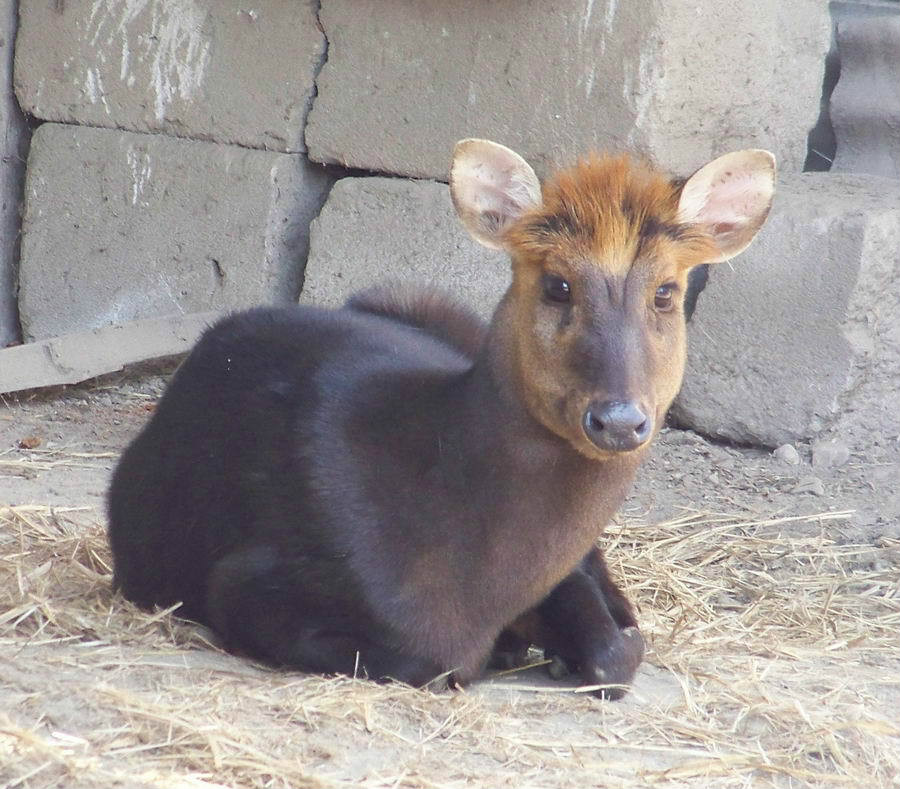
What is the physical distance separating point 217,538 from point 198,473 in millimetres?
226

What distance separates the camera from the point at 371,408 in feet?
12.8

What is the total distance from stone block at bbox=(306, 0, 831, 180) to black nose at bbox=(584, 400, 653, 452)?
284 centimetres

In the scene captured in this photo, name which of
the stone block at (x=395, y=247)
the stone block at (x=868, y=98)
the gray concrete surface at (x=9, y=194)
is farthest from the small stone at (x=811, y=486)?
the gray concrete surface at (x=9, y=194)

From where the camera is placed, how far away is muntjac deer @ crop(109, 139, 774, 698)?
364 centimetres

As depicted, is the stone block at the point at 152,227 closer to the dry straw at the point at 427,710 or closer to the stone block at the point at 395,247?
the stone block at the point at 395,247

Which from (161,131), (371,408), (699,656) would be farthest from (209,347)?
(161,131)

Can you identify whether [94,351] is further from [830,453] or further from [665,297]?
[665,297]

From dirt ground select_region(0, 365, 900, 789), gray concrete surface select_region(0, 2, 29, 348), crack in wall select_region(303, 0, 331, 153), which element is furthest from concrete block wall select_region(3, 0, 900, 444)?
dirt ground select_region(0, 365, 900, 789)

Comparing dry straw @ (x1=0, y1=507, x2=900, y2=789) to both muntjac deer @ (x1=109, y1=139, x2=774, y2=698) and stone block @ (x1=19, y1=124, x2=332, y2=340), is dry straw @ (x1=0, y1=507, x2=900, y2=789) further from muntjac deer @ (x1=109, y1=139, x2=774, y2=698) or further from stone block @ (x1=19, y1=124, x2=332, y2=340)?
stone block @ (x1=19, y1=124, x2=332, y2=340)

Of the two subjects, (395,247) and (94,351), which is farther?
(94,351)

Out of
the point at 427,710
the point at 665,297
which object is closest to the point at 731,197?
the point at 665,297

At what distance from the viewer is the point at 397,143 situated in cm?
670

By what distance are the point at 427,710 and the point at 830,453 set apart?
10.6ft

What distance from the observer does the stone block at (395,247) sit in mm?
6641
